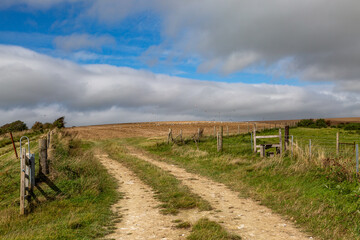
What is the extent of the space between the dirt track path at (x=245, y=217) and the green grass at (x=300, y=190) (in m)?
0.47

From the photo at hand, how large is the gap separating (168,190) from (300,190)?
17.1 feet

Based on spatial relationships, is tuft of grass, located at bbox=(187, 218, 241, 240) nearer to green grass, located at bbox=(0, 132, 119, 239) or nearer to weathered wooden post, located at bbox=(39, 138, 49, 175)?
green grass, located at bbox=(0, 132, 119, 239)

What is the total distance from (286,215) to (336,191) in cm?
245

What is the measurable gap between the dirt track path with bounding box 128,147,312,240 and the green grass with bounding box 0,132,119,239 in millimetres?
3297

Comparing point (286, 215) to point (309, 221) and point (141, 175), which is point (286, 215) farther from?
point (141, 175)

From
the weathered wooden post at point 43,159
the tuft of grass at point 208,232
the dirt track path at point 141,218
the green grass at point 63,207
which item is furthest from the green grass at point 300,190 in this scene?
the weathered wooden post at point 43,159

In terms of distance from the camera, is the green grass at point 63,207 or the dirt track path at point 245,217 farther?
the green grass at point 63,207

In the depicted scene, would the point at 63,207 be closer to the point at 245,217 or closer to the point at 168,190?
the point at 168,190

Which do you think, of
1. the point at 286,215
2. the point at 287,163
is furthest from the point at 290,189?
the point at 287,163

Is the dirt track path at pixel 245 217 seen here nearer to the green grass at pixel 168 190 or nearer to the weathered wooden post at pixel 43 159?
the green grass at pixel 168 190

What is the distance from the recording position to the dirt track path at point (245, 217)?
22.0ft

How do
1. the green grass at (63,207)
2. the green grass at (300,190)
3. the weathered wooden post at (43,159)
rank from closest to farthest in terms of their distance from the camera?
the green grass at (63,207), the green grass at (300,190), the weathered wooden post at (43,159)

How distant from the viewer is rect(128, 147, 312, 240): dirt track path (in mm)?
6699

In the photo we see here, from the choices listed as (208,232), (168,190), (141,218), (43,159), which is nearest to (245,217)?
(208,232)
